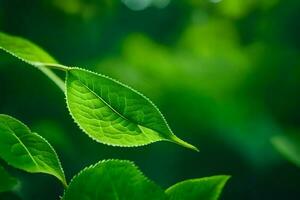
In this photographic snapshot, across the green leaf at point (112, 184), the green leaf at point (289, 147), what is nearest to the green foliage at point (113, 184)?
the green leaf at point (112, 184)

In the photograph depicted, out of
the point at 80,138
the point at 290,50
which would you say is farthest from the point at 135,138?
the point at 290,50

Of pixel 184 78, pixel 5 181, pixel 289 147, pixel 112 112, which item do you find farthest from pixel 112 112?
pixel 184 78

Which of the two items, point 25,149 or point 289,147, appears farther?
point 289,147

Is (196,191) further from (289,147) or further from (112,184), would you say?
(289,147)

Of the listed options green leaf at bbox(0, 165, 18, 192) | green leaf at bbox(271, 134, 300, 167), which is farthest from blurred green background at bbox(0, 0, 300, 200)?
green leaf at bbox(0, 165, 18, 192)

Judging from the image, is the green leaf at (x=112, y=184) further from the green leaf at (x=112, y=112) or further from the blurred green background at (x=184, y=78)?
the blurred green background at (x=184, y=78)

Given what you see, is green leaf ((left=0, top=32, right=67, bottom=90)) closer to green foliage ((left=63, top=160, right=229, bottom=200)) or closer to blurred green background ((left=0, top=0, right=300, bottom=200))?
green foliage ((left=63, top=160, right=229, bottom=200))
